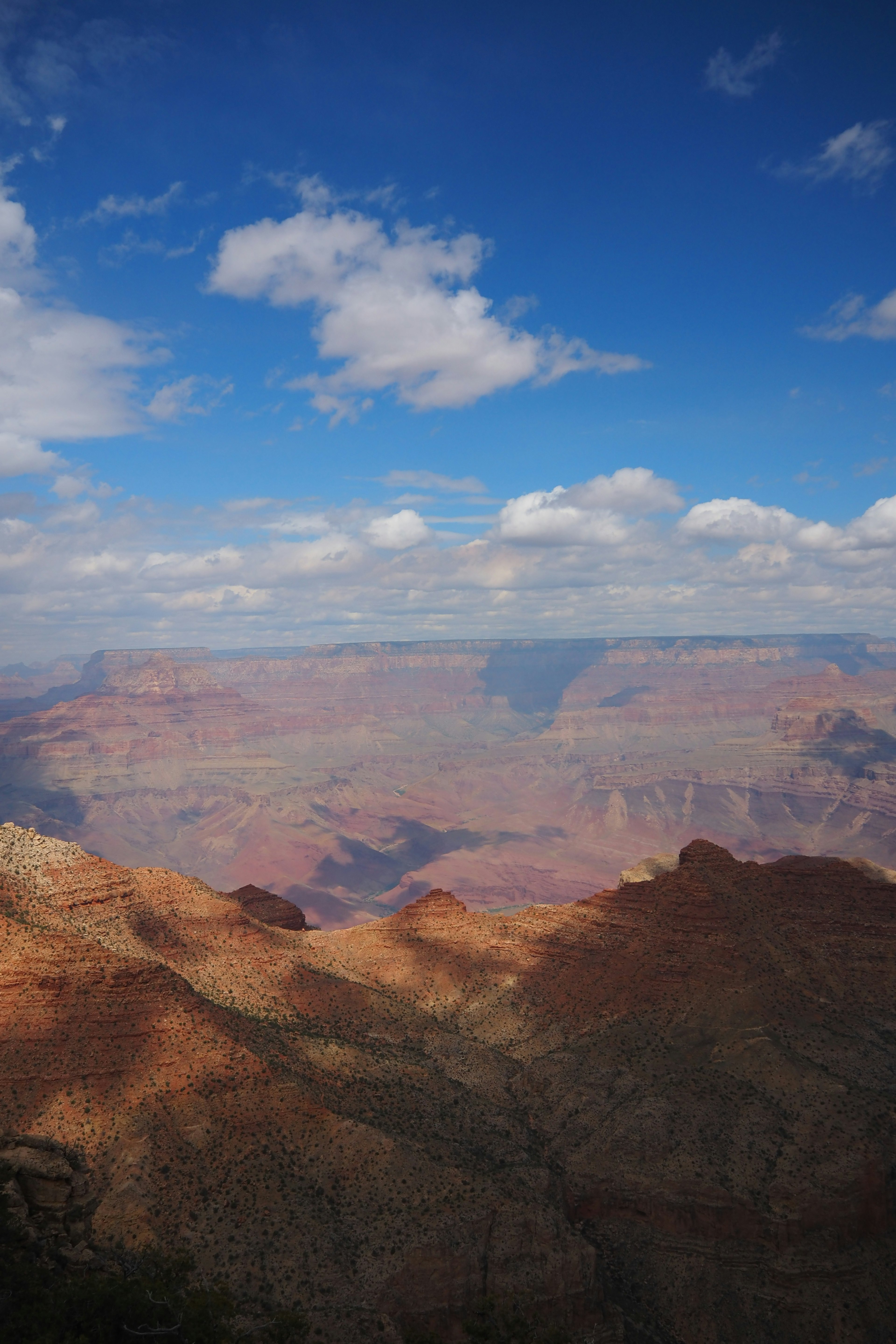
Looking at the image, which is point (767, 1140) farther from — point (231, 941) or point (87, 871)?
point (87, 871)

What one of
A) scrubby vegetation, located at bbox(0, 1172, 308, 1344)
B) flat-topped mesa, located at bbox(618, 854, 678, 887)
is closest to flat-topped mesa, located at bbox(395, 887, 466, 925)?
flat-topped mesa, located at bbox(618, 854, 678, 887)

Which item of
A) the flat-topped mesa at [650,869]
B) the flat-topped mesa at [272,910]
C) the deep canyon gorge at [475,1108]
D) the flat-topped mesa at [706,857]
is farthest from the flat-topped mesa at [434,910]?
the flat-topped mesa at [706,857]

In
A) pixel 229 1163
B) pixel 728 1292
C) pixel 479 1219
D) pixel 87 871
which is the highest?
pixel 87 871

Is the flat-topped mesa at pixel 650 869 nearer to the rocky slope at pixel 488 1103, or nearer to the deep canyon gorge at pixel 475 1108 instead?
the deep canyon gorge at pixel 475 1108

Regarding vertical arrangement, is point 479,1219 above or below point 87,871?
below

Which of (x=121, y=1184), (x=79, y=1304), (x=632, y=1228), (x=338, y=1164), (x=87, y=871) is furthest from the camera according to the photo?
(x=87, y=871)

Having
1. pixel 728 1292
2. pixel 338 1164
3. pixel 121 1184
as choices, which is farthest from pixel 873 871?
pixel 121 1184

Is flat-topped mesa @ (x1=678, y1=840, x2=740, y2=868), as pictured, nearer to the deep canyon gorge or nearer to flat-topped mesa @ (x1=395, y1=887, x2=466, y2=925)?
the deep canyon gorge
